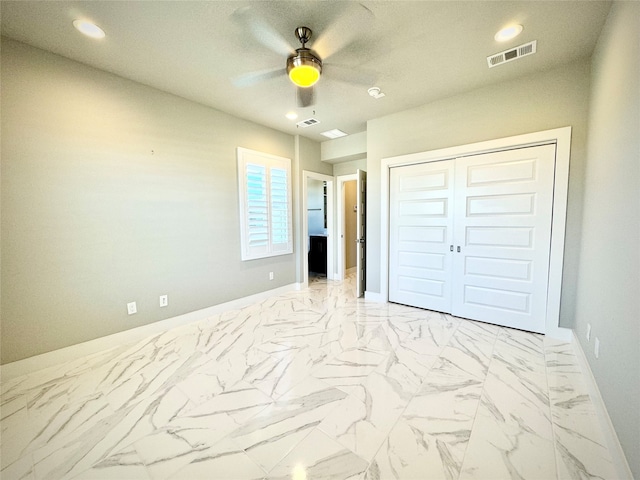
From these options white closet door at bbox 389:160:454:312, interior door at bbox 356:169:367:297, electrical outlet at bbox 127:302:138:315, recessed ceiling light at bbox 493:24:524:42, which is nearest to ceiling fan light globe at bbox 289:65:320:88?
recessed ceiling light at bbox 493:24:524:42

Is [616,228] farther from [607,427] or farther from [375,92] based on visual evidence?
[375,92]

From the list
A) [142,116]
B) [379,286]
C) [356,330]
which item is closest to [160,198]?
[142,116]

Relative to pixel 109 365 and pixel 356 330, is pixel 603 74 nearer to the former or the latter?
pixel 356 330

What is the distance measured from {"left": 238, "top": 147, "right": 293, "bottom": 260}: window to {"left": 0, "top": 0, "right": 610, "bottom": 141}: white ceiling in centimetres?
110

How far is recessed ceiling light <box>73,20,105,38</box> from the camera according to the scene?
1958mm

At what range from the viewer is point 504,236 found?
117 inches

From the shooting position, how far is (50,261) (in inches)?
91.2

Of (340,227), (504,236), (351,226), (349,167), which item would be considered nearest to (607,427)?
(504,236)

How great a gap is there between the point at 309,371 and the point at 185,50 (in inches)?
119

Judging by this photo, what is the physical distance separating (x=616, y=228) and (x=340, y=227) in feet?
13.8

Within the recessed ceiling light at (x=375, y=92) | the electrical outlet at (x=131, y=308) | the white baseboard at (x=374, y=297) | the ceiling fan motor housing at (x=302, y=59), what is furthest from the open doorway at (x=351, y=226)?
the electrical outlet at (x=131, y=308)

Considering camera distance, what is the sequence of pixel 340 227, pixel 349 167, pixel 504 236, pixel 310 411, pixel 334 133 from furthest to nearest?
pixel 340 227 < pixel 349 167 < pixel 334 133 < pixel 504 236 < pixel 310 411

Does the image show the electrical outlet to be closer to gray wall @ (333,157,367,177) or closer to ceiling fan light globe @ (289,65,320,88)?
ceiling fan light globe @ (289,65,320,88)

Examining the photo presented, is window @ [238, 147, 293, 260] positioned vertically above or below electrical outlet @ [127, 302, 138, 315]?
above
